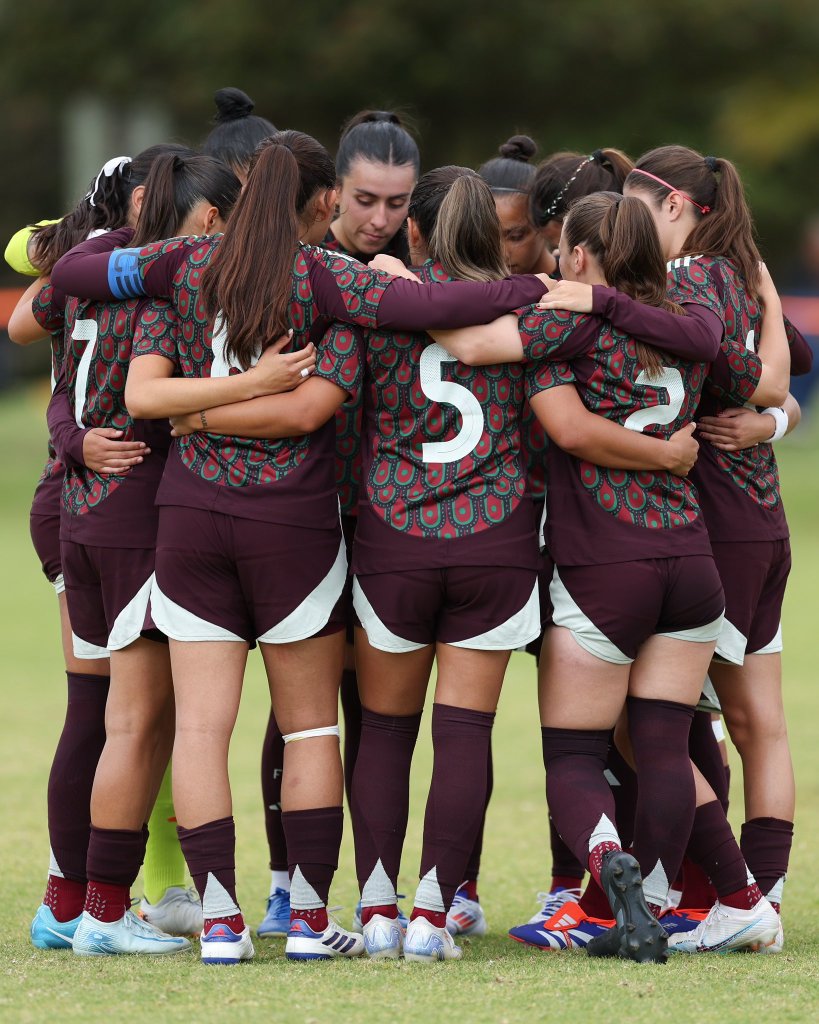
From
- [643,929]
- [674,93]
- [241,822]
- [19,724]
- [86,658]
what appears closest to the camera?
[643,929]

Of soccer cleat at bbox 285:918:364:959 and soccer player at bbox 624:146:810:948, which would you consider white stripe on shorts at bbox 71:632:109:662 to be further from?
soccer player at bbox 624:146:810:948

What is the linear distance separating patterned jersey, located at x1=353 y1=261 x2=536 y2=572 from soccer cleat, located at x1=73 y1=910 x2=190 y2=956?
1.21 metres

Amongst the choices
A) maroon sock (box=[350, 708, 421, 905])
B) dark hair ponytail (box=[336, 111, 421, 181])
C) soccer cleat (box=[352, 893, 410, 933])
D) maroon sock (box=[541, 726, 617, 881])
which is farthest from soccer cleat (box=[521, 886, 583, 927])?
dark hair ponytail (box=[336, 111, 421, 181])

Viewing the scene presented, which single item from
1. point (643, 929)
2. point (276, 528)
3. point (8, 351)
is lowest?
point (8, 351)

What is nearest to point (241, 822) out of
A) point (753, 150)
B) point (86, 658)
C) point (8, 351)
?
point (86, 658)

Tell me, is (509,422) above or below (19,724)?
above

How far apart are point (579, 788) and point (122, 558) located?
4.55ft

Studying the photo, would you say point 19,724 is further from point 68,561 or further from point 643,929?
point 643,929

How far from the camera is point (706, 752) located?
4.84 meters

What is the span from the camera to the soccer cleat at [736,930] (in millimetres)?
4332

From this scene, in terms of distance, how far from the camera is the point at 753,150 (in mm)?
25906

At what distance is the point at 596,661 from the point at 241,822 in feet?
9.01

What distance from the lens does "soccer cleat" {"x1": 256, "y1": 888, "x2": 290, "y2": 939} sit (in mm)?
4758

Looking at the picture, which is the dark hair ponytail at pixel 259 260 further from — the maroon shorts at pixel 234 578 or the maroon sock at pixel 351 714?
the maroon sock at pixel 351 714
